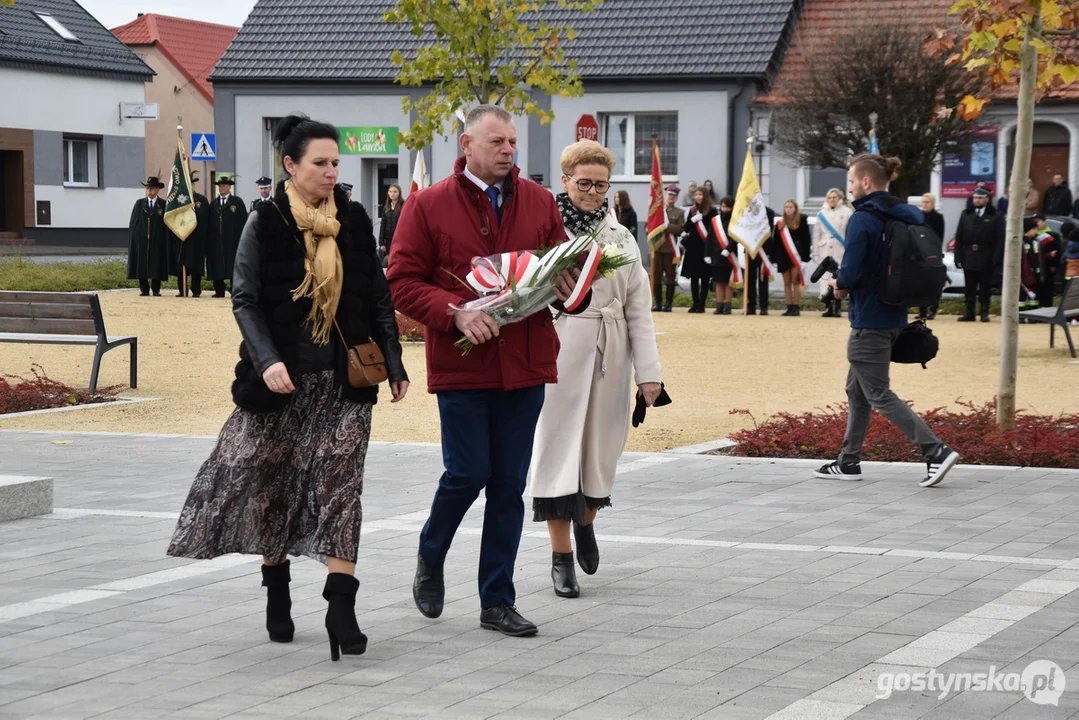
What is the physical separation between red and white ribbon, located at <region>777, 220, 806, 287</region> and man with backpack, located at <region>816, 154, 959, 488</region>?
1536 centimetres

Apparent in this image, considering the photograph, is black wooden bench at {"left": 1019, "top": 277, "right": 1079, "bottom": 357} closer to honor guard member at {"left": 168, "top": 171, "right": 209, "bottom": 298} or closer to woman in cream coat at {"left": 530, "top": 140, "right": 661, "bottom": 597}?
woman in cream coat at {"left": 530, "top": 140, "right": 661, "bottom": 597}

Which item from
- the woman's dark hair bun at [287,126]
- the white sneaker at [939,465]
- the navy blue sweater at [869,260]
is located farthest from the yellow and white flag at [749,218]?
the woman's dark hair bun at [287,126]

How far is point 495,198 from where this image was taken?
612 cm

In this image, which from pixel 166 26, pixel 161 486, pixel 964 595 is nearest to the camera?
pixel 964 595

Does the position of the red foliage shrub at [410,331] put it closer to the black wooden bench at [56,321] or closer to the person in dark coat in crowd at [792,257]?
the black wooden bench at [56,321]

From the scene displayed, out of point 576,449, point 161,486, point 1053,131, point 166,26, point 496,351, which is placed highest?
point 166,26

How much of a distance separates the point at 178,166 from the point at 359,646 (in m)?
23.8

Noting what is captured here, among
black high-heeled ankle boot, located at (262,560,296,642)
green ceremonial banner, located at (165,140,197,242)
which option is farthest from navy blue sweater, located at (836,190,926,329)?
green ceremonial banner, located at (165,140,197,242)

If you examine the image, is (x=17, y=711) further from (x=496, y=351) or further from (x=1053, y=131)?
(x=1053, y=131)

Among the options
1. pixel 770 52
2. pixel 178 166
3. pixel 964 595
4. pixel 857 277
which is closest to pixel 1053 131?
pixel 770 52

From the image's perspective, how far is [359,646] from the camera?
550cm

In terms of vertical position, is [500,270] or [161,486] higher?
[500,270]

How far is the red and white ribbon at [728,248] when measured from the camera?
25.3 metres

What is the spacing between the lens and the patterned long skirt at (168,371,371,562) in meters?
5.64
